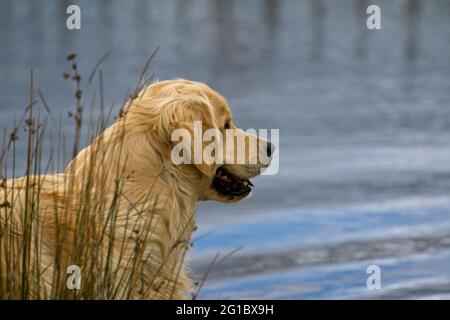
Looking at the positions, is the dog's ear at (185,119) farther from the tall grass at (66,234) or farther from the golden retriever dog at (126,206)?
the tall grass at (66,234)

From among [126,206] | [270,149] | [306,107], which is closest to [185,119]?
[126,206]

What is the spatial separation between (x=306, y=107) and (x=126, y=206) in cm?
928

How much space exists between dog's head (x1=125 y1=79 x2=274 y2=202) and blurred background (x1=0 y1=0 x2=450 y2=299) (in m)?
0.37

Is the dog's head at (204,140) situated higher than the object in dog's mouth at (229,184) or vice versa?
the dog's head at (204,140)

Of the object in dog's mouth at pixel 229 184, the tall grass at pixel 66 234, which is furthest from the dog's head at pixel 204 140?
the tall grass at pixel 66 234

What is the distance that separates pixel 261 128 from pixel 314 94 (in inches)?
96.5

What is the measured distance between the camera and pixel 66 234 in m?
6.09

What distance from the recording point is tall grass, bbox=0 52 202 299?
5898 mm

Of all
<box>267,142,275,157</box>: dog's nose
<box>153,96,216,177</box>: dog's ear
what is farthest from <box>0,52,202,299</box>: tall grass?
<box>267,142,275,157</box>: dog's nose

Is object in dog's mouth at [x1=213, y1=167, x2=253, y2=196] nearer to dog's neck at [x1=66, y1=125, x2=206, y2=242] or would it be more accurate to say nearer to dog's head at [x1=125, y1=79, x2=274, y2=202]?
dog's head at [x1=125, y1=79, x2=274, y2=202]

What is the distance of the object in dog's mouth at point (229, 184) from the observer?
6.96 metres

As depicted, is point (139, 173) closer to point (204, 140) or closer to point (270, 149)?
point (204, 140)

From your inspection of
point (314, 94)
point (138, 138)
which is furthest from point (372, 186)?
point (138, 138)
